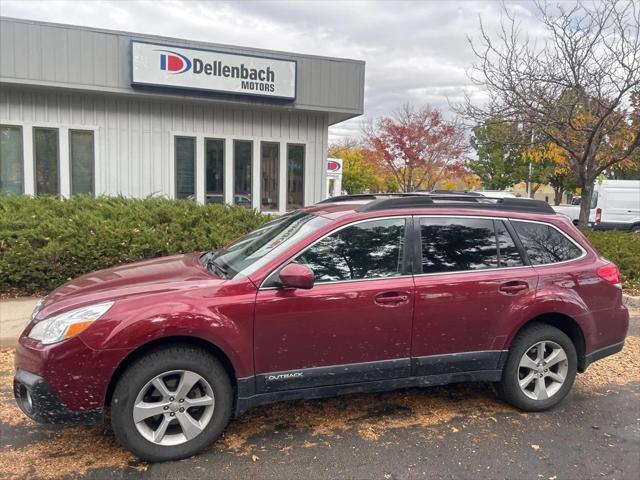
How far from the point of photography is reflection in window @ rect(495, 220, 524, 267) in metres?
4.07

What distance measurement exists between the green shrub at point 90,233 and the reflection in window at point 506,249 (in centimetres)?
493

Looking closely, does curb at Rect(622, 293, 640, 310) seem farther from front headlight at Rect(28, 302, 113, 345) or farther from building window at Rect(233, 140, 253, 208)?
building window at Rect(233, 140, 253, 208)

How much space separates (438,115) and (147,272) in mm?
25985

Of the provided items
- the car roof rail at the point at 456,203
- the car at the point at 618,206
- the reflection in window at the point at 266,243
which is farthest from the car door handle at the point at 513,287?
the car at the point at 618,206

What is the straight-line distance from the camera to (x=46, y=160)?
38.0ft

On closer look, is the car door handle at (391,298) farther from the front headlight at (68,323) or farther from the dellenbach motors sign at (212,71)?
the dellenbach motors sign at (212,71)

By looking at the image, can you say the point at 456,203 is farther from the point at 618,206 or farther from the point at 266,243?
the point at 618,206

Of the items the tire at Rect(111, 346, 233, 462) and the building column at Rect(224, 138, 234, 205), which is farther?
the building column at Rect(224, 138, 234, 205)

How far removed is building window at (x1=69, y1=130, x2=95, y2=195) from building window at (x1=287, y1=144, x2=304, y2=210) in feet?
15.3

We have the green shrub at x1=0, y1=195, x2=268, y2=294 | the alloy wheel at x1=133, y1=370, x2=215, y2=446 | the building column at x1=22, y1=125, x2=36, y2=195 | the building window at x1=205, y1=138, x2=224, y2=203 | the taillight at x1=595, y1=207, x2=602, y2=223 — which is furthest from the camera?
the taillight at x1=595, y1=207, x2=602, y2=223

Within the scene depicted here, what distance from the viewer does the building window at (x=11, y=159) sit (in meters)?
11.3

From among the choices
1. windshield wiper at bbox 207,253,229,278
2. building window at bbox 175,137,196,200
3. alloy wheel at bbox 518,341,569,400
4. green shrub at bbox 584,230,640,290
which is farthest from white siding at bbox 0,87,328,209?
alloy wheel at bbox 518,341,569,400

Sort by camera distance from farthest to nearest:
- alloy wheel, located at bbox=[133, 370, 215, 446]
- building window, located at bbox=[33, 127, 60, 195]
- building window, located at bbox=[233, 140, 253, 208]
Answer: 1. building window, located at bbox=[233, 140, 253, 208]
2. building window, located at bbox=[33, 127, 60, 195]
3. alloy wheel, located at bbox=[133, 370, 215, 446]

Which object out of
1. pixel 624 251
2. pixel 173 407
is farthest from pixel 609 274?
pixel 624 251
